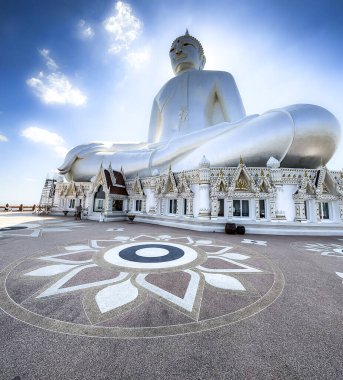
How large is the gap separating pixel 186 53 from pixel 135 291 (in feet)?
107

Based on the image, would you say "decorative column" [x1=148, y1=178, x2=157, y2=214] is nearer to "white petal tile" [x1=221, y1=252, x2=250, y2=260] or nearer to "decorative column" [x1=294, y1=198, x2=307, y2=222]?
"decorative column" [x1=294, y1=198, x2=307, y2=222]

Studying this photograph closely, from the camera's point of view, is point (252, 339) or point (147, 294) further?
point (147, 294)

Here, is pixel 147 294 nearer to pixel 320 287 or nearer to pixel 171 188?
pixel 320 287

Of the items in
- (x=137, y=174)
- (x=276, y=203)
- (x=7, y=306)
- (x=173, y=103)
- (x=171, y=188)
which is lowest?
(x=7, y=306)

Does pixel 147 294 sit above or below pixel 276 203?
below

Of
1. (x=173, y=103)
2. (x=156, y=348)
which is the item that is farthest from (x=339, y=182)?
(x=173, y=103)

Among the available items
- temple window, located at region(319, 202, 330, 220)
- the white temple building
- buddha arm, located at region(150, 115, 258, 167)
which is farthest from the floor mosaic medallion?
buddha arm, located at region(150, 115, 258, 167)

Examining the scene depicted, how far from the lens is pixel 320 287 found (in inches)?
163

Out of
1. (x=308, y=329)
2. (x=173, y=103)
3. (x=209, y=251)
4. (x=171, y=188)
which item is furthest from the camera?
(x=173, y=103)

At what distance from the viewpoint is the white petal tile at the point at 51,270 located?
459 centimetres

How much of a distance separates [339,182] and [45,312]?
17.5 metres

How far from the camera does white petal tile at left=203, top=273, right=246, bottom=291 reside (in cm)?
408

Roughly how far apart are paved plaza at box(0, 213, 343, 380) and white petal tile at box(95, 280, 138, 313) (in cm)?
2

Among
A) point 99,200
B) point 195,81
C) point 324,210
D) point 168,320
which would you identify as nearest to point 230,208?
point 324,210
